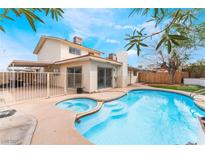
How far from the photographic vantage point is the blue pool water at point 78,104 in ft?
20.7

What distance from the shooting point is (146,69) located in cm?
2291

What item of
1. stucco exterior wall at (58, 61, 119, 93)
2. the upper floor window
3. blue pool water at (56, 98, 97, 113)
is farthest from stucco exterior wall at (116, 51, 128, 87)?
blue pool water at (56, 98, 97, 113)

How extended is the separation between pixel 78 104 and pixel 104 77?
513 cm

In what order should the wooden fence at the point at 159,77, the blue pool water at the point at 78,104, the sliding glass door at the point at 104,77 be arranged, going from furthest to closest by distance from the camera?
the wooden fence at the point at 159,77 < the sliding glass door at the point at 104,77 < the blue pool water at the point at 78,104

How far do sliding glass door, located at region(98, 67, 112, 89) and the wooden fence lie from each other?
33.3 feet

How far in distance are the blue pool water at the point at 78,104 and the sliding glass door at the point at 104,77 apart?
3615 mm

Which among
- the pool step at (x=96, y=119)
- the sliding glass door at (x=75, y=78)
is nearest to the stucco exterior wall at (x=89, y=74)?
the sliding glass door at (x=75, y=78)

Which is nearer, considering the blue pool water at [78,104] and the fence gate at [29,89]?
the blue pool water at [78,104]

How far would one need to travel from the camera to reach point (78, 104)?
22.9ft

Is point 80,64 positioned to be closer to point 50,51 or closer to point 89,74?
point 89,74

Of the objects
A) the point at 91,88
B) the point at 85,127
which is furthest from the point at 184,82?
the point at 85,127

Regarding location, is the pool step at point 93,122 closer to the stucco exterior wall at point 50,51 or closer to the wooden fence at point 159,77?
the stucco exterior wall at point 50,51

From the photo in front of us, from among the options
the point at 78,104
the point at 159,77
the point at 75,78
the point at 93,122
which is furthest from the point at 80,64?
the point at 159,77
